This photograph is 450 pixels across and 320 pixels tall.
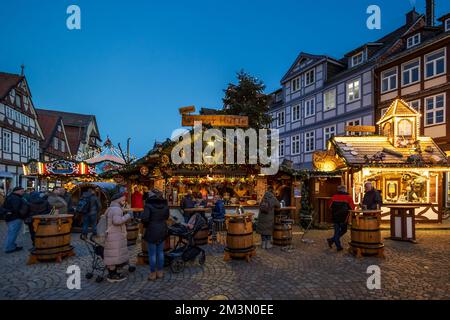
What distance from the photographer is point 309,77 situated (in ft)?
83.1

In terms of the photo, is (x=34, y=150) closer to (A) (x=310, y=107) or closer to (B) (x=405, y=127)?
(A) (x=310, y=107)

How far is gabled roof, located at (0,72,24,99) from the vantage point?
22.8 m

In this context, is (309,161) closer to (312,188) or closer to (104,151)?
(312,188)

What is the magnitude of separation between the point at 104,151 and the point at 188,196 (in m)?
8.65

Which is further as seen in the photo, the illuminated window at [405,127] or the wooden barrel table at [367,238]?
the illuminated window at [405,127]

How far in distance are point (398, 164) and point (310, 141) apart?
13610mm

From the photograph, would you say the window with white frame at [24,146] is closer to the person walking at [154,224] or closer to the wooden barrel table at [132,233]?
the wooden barrel table at [132,233]

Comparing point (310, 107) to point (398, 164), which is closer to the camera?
point (398, 164)

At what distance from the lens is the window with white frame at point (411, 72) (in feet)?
57.8

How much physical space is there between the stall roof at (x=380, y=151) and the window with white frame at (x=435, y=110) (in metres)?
4.25

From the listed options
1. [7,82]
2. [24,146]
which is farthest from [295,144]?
[7,82]

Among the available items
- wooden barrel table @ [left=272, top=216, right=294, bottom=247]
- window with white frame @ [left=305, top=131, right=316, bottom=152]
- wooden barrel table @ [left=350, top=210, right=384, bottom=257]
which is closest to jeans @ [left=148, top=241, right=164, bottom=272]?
wooden barrel table @ [left=272, top=216, right=294, bottom=247]

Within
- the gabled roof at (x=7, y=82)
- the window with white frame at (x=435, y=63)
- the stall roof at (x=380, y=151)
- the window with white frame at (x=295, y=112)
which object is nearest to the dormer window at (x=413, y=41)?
the window with white frame at (x=435, y=63)
